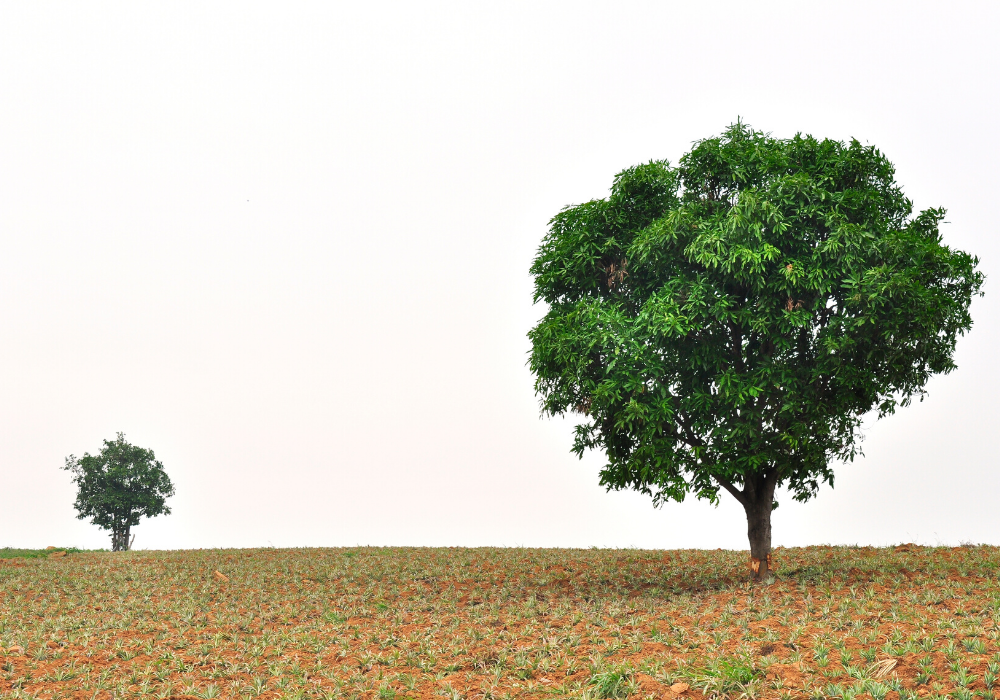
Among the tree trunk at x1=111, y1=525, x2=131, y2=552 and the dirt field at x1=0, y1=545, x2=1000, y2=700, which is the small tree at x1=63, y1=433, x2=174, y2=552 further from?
the dirt field at x1=0, y1=545, x2=1000, y2=700

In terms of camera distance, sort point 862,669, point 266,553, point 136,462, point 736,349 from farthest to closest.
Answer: point 136,462
point 266,553
point 736,349
point 862,669

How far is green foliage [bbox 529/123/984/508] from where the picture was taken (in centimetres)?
1762

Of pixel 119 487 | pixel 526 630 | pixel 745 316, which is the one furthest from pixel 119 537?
pixel 745 316

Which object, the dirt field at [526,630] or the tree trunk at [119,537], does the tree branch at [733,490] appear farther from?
the tree trunk at [119,537]

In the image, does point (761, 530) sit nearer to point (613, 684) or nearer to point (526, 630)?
point (526, 630)

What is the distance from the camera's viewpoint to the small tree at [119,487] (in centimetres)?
4534

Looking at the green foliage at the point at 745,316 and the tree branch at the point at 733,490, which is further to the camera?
the tree branch at the point at 733,490

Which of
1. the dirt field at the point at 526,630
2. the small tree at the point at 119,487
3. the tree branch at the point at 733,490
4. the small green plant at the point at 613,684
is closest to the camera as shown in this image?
the small green plant at the point at 613,684

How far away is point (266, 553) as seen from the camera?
3161 centimetres

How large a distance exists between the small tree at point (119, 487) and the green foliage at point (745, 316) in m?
35.3

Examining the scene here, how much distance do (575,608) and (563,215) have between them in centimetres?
1040

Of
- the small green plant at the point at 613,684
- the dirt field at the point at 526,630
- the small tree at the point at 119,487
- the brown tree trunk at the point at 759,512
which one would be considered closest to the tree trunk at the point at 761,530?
the brown tree trunk at the point at 759,512

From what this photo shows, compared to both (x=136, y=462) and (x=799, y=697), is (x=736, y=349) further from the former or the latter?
(x=136, y=462)

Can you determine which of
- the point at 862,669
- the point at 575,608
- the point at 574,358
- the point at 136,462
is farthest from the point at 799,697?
the point at 136,462
